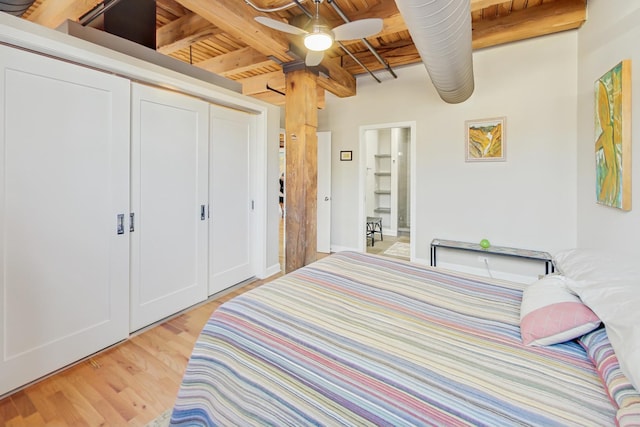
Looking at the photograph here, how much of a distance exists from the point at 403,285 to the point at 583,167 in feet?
9.06

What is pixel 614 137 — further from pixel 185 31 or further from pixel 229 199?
pixel 185 31

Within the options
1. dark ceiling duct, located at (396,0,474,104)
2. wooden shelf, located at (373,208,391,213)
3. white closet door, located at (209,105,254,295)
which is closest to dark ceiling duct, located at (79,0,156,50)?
white closet door, located at (209,105,254,295)

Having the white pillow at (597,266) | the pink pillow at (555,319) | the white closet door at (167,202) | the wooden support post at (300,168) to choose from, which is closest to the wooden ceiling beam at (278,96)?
the wooden support post at (300,168)

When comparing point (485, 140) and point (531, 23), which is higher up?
point (531, 23)

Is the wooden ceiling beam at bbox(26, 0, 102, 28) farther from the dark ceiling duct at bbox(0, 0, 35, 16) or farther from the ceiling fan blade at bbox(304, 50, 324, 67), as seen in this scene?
the ceiling fan blade at bbox(304, 50, 324, 67)

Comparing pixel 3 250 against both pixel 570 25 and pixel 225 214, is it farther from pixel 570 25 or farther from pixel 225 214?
pixel 570 25

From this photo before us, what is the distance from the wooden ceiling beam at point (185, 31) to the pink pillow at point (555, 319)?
3616 mm

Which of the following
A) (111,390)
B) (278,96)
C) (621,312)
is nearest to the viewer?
(621,312)

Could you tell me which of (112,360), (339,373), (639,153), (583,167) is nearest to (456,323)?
(339,373)

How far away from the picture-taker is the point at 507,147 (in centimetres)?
357

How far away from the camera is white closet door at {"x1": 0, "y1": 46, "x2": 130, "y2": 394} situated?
172 cm

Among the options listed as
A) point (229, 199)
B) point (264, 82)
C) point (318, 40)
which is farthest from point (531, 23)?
point (229, 199)

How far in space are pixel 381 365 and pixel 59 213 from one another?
2171 mm

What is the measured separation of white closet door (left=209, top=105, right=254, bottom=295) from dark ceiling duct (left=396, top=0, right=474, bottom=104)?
78.4 inches
